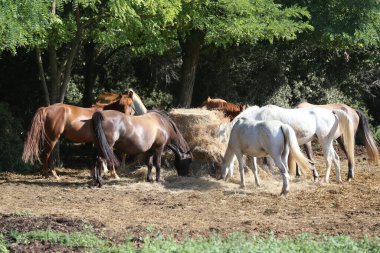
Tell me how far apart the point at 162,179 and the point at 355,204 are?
412 centimetres

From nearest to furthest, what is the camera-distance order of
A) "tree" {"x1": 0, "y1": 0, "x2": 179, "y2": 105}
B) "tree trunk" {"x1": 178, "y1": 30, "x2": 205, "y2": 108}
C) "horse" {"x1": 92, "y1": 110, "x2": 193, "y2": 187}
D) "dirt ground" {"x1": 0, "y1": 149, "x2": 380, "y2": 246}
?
"dirt ground" {"x1": 0, "y1": 149, "x2": 380, "y2": 246} < "horse" {"x1": 92, "y1": 110, "x2": 193, "y2": 187} < "tree" {"x1": 0, "y1": 0, "x2": 179, "y2": 105} < "tree trunk" {"x1": 178, "y1": 30, "x2": 205, "y2": 108}

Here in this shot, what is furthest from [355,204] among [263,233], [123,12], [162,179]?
[123,12]

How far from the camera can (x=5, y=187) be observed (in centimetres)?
1198

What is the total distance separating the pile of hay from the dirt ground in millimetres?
403

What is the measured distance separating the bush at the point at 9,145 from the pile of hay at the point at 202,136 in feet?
12.3

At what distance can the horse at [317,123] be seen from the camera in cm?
1253

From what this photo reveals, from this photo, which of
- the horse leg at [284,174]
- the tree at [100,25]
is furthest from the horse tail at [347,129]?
the tree at [100,25]

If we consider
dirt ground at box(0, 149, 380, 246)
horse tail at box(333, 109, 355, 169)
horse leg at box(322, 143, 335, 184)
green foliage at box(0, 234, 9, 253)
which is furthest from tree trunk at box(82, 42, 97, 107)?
green foliage at box(0, 234, 9, 253)

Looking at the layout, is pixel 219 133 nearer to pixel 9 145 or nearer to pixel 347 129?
pixel 347 129

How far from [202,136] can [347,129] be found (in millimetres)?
2824

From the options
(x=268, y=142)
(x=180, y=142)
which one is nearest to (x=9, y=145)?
(x=180, y=142)

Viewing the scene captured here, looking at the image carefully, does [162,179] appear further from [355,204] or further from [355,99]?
[355,99]

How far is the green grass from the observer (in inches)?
260

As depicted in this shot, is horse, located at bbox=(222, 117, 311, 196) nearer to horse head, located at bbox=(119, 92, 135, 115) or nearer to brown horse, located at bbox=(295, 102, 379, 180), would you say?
brown horse, located at bbox=(295, 102, 379, 180)
